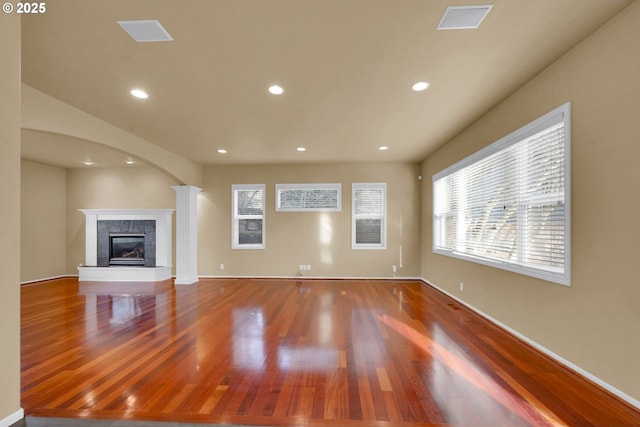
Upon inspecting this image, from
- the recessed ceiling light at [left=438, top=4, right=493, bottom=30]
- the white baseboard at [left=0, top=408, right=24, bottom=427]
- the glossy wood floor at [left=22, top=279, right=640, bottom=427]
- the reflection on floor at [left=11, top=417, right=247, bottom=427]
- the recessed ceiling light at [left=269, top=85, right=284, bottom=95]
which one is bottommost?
Answer: the glossy wood floor at [left=22, top=279, right=640, bottom=427]

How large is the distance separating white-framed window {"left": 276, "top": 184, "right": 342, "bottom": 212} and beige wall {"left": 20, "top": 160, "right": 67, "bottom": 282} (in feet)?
18.3

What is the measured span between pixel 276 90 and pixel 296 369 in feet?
9.18

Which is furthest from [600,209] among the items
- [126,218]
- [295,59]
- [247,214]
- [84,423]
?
[126,218]

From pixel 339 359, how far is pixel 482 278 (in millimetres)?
2486

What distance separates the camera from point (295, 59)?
2441 mm

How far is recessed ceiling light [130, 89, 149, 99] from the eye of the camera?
3038 mm

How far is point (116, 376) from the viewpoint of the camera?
230cm

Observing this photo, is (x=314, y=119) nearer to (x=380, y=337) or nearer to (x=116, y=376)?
(x=380, y=337)

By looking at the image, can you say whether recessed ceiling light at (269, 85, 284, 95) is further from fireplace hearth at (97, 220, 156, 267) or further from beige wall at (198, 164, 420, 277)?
fireplace hearth at (97, 220, 156, 267)

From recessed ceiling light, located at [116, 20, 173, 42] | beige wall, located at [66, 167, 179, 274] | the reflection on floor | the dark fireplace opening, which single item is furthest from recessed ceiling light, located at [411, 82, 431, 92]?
the dark fireplace opening

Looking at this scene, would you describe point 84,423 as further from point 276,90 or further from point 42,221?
point 42,221

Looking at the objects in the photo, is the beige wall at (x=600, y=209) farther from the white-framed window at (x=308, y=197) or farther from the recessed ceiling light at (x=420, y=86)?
the white-framed window at (x=308, y=197)

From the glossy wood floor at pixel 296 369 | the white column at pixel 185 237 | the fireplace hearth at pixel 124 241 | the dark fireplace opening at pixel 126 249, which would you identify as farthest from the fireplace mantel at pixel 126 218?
the glossy wood floor at pixel 296 369

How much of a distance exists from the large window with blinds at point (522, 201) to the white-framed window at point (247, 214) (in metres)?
4.46
